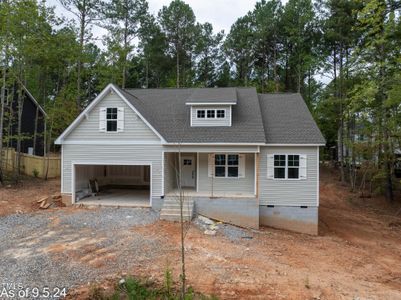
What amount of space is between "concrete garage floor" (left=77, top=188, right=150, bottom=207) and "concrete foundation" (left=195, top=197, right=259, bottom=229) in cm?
269

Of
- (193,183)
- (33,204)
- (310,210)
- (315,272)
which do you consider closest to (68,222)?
(33,204)

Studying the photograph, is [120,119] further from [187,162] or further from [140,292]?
[140,292]

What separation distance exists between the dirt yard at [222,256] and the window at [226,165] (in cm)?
312

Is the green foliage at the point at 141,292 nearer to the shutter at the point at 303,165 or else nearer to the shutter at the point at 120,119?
the shutter at the point at 120,119

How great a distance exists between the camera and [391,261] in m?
10.0

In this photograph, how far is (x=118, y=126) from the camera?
1331cm

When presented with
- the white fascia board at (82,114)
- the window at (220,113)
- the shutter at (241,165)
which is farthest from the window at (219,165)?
the white fascia board at (82,114)

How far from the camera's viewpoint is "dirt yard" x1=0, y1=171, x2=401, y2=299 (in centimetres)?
697

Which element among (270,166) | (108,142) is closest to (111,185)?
(108,142)

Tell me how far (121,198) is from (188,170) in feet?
12.2

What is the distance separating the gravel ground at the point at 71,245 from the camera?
7227 mm

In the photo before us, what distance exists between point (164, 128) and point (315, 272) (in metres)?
9.08

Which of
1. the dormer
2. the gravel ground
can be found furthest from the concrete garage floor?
the dormer

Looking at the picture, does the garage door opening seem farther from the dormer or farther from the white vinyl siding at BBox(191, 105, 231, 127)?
the dormer
